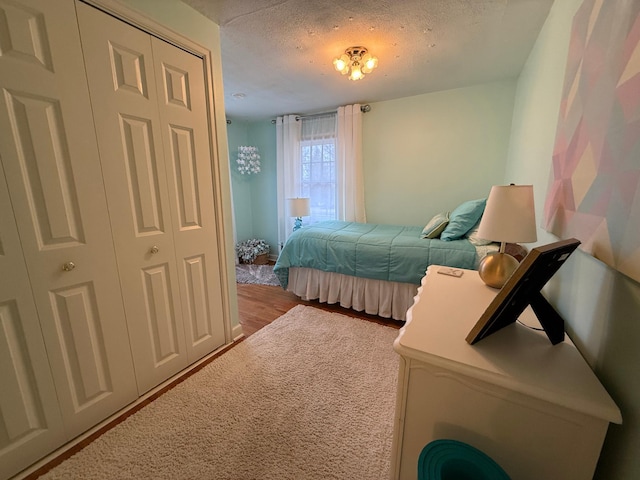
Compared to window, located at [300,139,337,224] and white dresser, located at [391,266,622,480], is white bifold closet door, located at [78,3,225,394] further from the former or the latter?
window, located at [300,139,337,224]

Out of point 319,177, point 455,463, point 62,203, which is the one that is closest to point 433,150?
point 319,177

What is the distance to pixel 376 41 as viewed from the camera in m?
1.97

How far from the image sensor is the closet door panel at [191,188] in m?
1.52

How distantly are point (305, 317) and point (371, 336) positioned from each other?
2.22 feet

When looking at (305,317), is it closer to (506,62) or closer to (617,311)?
(617,311)

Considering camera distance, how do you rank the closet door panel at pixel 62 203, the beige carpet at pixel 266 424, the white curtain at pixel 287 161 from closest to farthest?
the closet door panel at pixel 62 203 < the beige carpet at pixel 266 424 < the white curtain at pixel 287 161

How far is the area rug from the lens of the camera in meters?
3.57

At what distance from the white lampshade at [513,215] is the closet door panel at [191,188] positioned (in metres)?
1.73

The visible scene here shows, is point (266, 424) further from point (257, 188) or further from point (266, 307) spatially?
point (257, 188)

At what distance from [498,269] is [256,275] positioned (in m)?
3.22

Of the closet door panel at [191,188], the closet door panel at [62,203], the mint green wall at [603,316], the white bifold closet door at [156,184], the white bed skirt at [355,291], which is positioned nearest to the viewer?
the mint green wall at [603,316]

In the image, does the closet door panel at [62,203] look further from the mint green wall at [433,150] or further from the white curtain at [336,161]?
the mint green wall at [433,150]

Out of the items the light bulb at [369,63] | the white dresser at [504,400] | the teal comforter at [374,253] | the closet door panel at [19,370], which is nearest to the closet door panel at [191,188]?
the closet door panel at [19,370]

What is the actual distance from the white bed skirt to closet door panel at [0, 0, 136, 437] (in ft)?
5.63
